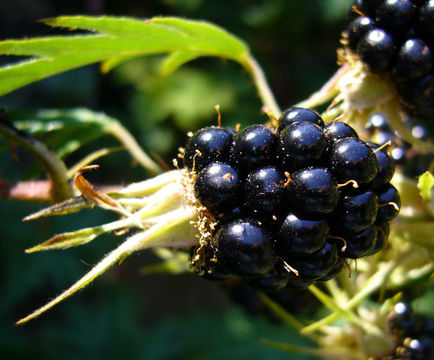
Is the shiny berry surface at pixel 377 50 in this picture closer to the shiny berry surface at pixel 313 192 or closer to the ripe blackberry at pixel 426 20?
the ripe blackberry at pixel 426 20

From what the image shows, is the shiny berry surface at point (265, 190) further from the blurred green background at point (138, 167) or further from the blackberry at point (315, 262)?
the blurred green background at point (138, 167)

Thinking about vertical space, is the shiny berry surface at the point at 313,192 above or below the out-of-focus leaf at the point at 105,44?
below

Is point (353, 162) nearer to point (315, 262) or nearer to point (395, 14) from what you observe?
point (315, 262)

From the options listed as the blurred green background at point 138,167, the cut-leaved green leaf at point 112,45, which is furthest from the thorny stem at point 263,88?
the blurred green background at point 138,167

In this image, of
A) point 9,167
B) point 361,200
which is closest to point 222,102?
point 9,167

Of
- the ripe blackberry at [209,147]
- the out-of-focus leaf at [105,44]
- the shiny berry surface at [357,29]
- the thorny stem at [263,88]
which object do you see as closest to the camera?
the ripe blackberry at [209,147]

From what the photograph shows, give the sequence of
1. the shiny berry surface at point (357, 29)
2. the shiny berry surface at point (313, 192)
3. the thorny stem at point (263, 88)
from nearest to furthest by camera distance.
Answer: the shiny berry surface at point (313, 192) → the shiny berry surface at point (357, 29) → the thorny stem at point (263, 88)

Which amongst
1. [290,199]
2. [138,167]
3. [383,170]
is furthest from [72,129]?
[138,167]

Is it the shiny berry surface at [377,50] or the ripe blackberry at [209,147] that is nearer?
the ripe blackberry at [209,147]

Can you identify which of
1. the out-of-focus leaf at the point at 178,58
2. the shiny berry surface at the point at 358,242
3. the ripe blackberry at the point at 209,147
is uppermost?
the out-of-focus leaf at the point at 178,58
